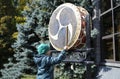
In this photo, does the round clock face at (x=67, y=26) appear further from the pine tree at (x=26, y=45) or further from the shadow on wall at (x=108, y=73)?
the pine tree at (x=26, y=45)

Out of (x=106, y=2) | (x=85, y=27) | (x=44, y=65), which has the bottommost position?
(x=44, y=65)

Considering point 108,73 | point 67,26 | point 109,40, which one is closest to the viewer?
point 67,26

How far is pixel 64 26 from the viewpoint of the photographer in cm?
659

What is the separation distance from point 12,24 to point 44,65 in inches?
420

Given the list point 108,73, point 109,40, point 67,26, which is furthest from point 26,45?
point 67,26

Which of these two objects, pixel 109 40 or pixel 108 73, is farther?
pixel 109 40

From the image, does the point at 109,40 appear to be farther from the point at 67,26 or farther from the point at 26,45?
the point at 67,26

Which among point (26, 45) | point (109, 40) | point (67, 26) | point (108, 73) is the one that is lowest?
point (108, 73)

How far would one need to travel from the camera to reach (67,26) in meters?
6.50

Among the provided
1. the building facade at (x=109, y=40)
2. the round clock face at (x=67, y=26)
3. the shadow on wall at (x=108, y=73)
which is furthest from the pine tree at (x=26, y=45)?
the round clock face at (x=67, y=26)

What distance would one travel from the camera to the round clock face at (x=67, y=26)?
6137mm

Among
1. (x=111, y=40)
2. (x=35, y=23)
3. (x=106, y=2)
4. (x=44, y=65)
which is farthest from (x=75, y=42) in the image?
(x=35, y=23)

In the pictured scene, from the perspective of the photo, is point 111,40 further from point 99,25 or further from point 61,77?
point 61,77

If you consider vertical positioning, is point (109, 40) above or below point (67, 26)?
below
